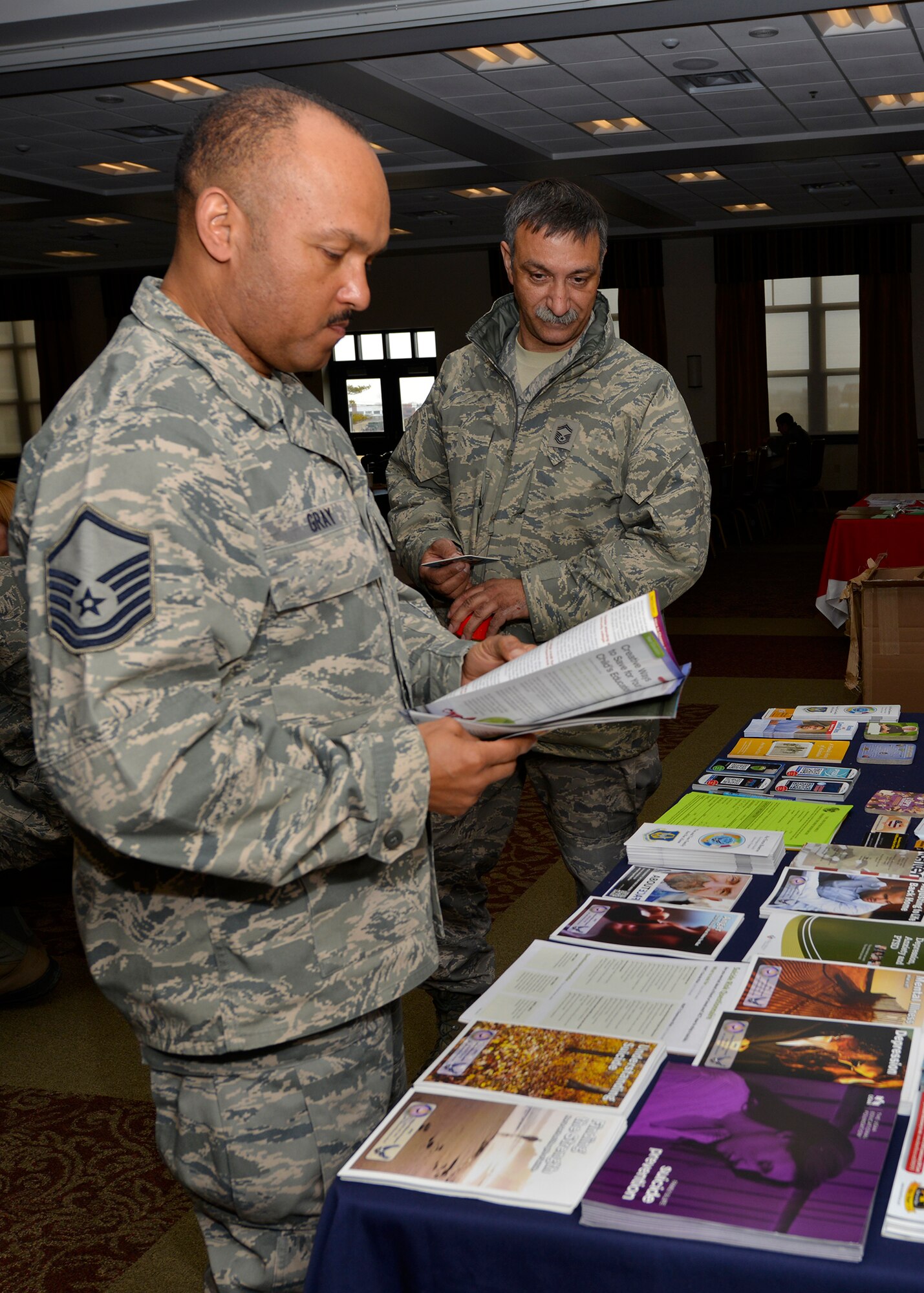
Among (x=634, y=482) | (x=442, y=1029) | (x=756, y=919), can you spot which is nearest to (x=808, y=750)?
(x=634, y=482)

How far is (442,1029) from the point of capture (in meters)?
2.70

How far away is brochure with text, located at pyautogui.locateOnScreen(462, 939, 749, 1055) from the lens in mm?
1339

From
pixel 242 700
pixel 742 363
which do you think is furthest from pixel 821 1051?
pixel 742 363

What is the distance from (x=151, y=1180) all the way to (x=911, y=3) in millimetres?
6802

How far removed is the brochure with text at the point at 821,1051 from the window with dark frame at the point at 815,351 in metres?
15.7

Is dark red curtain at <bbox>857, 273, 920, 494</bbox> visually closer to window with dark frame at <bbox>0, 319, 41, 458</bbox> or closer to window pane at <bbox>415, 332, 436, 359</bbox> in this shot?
window pane at <bbox>415, 332, 436, 359</bbox>

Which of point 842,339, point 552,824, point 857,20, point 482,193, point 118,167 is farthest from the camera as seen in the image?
point 842,339

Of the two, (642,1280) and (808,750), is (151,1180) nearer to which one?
(808,750)

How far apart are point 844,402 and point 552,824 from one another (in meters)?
15.0

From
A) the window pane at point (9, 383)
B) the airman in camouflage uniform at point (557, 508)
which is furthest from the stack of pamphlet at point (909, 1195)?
the window pane at point (9, 383)

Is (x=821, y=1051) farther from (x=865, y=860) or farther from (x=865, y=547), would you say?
(x=865, y=547)

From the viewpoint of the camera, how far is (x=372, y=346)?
17719 mm

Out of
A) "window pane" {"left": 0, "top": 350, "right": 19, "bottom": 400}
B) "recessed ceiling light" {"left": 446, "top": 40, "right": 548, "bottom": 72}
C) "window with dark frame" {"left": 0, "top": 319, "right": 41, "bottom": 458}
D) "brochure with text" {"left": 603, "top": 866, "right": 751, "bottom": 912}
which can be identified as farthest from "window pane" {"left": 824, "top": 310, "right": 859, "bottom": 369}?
"brochure with text" {"left": 603, "top": 866, "right": 751, "bottom": 912}

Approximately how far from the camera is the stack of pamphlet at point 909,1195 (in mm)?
993
